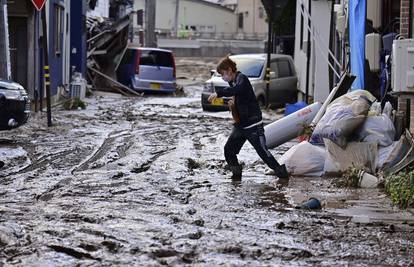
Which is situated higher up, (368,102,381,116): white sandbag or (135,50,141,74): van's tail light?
(135,50,141,74): van's tail light

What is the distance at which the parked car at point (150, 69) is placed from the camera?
32.9 m

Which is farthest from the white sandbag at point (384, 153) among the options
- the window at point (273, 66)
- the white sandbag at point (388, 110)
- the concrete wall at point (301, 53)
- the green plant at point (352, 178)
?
the window at point (273, 66)

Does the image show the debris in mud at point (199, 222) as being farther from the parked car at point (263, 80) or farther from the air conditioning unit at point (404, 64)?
the parked car at point (263, 80)

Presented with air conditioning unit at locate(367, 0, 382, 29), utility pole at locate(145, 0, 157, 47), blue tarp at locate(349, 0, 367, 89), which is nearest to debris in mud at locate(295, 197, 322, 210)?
blue tarp at locate(349, 0, 367, 89)

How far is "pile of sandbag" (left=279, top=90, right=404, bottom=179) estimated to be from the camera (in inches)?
454

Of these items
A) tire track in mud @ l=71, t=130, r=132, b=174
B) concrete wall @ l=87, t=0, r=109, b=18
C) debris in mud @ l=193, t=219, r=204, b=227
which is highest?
concrete wall @ l=87, t=0, r=109, b=18

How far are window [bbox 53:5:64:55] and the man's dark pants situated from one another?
14.9 meters

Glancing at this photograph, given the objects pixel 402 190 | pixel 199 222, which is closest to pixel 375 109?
pixel 402 190

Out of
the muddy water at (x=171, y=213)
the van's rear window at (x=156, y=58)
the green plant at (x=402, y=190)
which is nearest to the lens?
the muddy water at (x=171, y=213)

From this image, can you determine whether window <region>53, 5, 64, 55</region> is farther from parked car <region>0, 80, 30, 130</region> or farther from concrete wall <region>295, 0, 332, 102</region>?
parked car <region>0, 80, 30, 130</region>

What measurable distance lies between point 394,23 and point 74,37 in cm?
1791

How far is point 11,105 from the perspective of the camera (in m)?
14.5

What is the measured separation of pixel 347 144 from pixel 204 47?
54.6 metres

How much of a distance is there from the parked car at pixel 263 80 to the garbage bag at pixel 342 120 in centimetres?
1181
